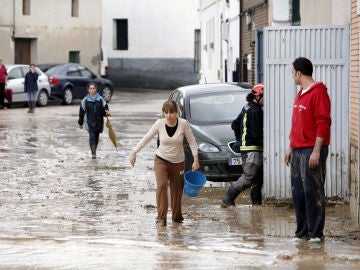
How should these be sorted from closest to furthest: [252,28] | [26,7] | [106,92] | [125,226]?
[125,226]
[252,28]
[106,92]
[26,7]

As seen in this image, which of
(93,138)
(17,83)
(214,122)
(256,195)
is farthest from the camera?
(17,83)

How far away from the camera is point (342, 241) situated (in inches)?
449

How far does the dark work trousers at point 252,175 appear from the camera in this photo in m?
14.2

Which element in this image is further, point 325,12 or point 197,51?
point 197,51

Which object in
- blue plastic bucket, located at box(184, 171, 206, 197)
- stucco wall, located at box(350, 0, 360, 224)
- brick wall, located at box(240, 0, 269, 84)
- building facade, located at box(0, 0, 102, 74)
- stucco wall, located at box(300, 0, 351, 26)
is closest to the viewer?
stucco wall, located at box(350, 0, 360, 224)

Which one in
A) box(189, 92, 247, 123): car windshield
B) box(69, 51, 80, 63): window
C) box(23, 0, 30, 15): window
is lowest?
box(189, 92, 247, 123): car windshield

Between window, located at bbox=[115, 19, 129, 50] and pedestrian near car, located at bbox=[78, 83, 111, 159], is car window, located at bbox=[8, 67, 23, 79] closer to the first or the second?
pedestrian near car, located at bbox=[78, 83, 111, 159]

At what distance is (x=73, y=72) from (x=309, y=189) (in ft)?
102

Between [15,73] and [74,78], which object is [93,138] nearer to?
[15,73]

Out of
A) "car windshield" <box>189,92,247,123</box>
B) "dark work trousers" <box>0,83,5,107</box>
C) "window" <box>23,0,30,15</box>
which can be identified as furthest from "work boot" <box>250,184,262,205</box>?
"window" <box>23,0,30,15</box>

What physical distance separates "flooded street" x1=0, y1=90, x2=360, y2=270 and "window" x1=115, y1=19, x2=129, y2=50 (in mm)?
35616

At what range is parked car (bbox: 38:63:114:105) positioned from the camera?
40406 mm

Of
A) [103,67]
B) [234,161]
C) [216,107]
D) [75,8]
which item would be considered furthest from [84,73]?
[234,161]

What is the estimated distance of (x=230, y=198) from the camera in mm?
14281
